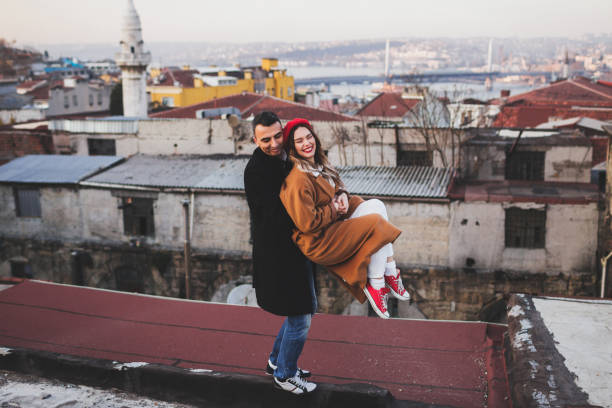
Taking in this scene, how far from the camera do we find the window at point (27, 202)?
1758cm

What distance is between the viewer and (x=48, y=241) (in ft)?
57.9

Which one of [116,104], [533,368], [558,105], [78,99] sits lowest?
[533,368]

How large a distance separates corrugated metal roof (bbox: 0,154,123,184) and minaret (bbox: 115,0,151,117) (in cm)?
1028

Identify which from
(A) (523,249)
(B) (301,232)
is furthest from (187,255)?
(B) (301,232)

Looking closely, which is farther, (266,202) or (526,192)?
(526,192)

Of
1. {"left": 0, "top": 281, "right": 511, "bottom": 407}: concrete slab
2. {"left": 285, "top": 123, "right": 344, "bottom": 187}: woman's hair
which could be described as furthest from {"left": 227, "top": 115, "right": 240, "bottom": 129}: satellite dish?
{"left": 285, "top": 123, "right": 344, "bottom": 187}: woman's hair

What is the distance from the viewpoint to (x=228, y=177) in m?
16.3

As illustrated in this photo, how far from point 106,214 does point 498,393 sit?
15097 millimetres

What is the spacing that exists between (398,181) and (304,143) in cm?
1221

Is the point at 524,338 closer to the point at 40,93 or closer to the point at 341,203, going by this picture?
the point at 341,203

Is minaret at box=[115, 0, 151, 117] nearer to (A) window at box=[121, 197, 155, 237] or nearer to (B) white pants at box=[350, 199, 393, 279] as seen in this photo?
(A) window at box=[121, 197, 155, 237]


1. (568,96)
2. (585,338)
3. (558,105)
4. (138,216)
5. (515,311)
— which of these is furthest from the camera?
(568,96)

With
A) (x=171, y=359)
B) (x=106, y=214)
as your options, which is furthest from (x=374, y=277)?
(x=106, y=214)

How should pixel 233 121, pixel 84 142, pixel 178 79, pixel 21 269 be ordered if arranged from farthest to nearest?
1. pixel 178 79
2. pixel 84 142
3. pixel 233 121
4. pixel 21 269
